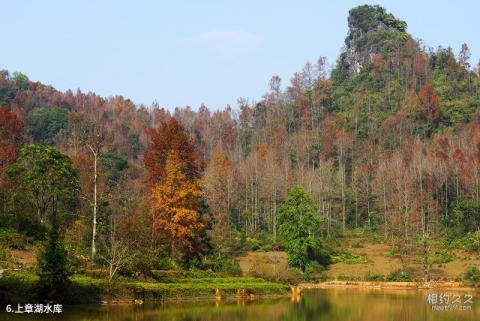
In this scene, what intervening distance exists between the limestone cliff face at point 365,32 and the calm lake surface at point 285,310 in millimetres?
76522

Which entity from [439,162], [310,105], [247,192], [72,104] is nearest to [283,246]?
[247,192]

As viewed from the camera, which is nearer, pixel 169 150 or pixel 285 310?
pixel 285 310

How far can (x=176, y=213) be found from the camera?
4228cm

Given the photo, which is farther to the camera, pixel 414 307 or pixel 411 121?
pixel 411 121

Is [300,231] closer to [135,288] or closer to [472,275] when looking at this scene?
[472,275]

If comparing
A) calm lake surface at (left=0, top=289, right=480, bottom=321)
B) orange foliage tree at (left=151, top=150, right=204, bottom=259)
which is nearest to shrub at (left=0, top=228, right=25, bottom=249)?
orange foliage tree at (left=151, top=150, right=204, bottom=259)

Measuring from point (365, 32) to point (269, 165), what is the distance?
1833 inches

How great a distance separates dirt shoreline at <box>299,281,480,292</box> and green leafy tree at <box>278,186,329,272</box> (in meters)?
3.32

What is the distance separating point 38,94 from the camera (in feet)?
371

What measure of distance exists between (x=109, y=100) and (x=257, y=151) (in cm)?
4542

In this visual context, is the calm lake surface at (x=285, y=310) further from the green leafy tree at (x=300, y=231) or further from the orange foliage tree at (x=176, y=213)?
the green leafy tree at (x=300, y=231)

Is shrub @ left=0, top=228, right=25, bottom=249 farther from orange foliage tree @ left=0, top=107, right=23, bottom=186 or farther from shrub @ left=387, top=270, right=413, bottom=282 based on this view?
shrub @ left=387, top=270, right=413, bottom=282

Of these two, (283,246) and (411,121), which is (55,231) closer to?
(283,246)

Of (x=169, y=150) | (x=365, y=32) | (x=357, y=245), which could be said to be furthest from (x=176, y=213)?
(x=365, y=32)
